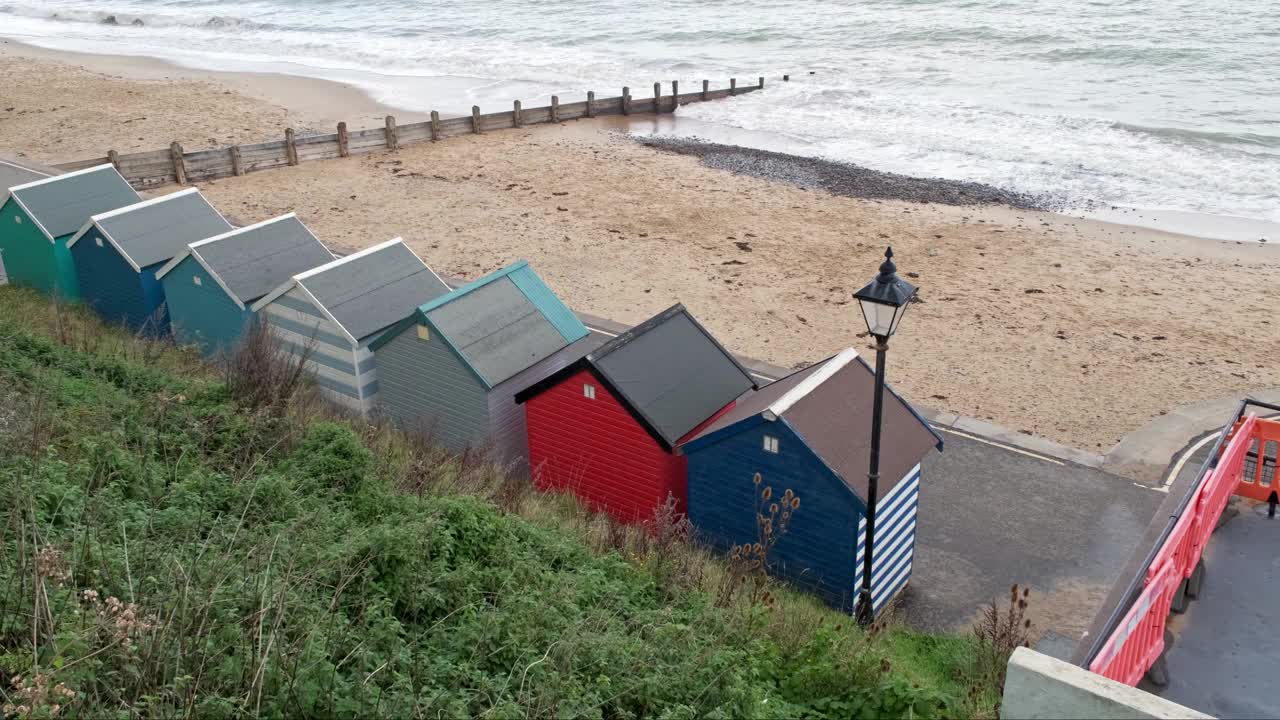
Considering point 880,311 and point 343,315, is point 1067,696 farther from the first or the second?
point 343,315

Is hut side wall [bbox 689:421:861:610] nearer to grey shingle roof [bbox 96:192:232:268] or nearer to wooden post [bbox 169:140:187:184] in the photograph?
grey shingle roof [bbox 96:192:232:268]

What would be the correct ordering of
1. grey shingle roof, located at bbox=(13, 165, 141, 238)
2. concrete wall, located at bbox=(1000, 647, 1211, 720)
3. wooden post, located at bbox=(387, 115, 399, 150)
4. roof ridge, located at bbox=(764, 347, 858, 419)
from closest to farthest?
concrete wall, located at bbox=(1000, 647, 1211, 720)
roof ridge, located at bbox=(764, 347, 858, 419)
grey shingle roof, located at bbox=(13, 165, 141, 238)
wooden post, located at bbox=(387, 115, 399, 150)

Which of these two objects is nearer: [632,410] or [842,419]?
[842,419]

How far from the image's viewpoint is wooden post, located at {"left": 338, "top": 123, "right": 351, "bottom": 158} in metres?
26.5

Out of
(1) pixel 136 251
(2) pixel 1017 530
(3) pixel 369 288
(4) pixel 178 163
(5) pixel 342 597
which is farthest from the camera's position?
(4) pixel 178 163

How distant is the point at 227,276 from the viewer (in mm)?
11984

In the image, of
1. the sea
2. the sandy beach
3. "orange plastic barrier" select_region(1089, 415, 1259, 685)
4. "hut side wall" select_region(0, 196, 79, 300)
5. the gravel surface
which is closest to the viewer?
"orange plastic barrier" select_region(1089, 415, 1259, 685)

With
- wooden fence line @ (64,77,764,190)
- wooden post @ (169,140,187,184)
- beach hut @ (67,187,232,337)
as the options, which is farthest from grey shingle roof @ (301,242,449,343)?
wooden post @ (169,140,187,184)

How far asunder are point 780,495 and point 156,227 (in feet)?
28.2

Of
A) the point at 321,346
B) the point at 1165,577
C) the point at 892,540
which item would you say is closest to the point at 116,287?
the point at 321,346

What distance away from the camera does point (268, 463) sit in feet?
28.2

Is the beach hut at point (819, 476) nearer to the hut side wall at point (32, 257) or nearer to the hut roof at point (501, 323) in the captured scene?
the hut roof at point (501, 323)

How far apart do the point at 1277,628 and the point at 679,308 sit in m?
5.40

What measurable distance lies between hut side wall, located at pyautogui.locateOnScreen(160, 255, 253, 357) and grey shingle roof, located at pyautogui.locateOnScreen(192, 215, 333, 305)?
0.16m
